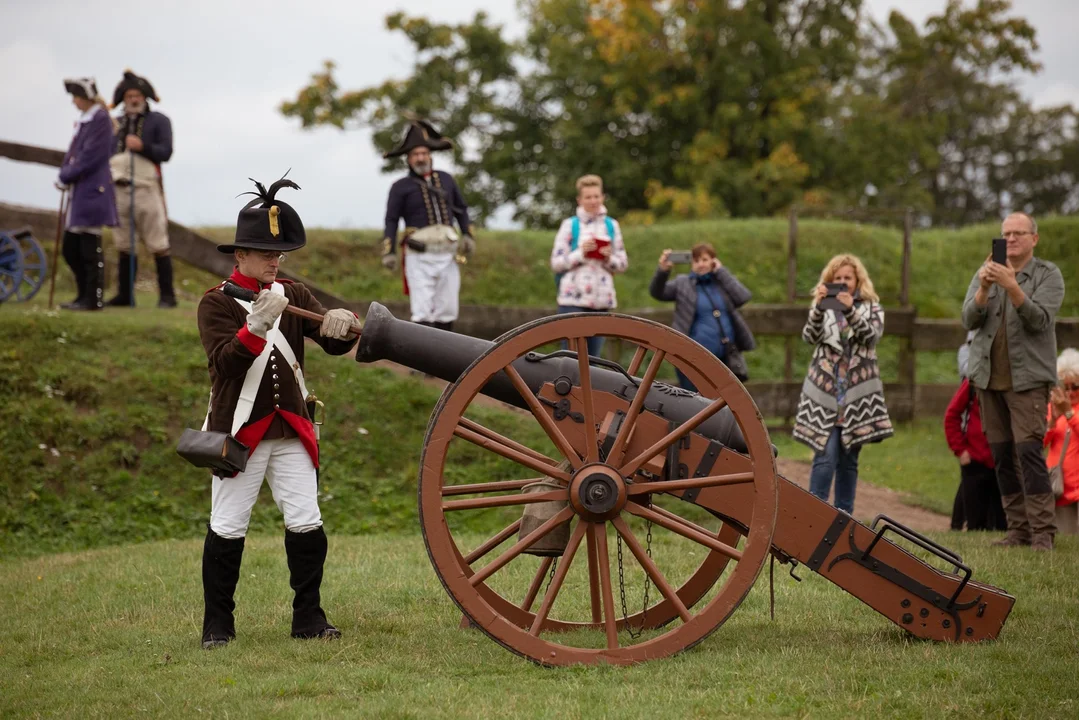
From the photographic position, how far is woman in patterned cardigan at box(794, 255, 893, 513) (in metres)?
8.49

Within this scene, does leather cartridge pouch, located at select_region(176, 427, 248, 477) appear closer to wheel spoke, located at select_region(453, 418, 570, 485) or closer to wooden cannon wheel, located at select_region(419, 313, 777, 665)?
wooden cannon wheel, located at select_region(419, 313, 777, 665)

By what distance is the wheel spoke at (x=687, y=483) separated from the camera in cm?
510

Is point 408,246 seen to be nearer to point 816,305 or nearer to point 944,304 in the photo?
point 816,305

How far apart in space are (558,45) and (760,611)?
19.5m

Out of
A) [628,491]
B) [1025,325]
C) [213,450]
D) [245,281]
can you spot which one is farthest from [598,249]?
[213,450]

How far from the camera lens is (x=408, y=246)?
10805mm

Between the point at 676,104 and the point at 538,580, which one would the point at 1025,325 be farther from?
the point at 676,104

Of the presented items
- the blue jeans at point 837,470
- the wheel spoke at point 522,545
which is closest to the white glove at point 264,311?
the wheel spoke at point 522,545

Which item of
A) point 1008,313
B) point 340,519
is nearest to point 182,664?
point 340,519

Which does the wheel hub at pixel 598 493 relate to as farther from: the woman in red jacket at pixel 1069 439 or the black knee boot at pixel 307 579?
the woman in red jacket at pixel 1069 439

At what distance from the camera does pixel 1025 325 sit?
308 inches

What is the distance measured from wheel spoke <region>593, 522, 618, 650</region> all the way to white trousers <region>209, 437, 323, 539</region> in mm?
1380

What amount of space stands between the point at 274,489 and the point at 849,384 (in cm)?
454

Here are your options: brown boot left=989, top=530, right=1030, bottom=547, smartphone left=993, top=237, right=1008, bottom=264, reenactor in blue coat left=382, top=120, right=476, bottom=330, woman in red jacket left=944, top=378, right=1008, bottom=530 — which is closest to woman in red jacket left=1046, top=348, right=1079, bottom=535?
woman in red jacket left=944, top=378, right=1008, bottom=530
